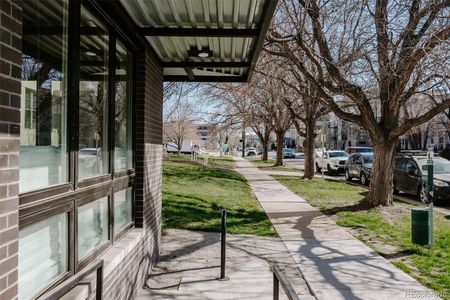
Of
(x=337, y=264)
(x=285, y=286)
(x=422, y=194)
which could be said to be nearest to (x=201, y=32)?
(x=285, y=286)

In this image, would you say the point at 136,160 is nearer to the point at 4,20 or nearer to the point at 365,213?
the point at 4,20

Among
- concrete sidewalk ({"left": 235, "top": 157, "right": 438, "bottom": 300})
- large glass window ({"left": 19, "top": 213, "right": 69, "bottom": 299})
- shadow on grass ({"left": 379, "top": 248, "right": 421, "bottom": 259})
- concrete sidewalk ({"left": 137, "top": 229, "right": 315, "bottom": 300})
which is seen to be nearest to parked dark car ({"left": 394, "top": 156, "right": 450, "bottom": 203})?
concrete sidewalk ({"left": 235, "top": 157, "right": 438, "bottom": 300})

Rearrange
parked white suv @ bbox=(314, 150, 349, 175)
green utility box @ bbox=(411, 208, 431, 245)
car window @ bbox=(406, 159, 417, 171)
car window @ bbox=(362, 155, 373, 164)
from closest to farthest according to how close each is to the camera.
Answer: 1. green utility box @ bbox=(411, 208, 431, 245)
2. car window @ bbox=(406, 159, 417, 171)
3. car window @ bbox=(362, 155, 373, 164)
4. parked white suv @ bbox=(314, 150, 349, 175)

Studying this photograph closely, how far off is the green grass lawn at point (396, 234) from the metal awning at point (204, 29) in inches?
158

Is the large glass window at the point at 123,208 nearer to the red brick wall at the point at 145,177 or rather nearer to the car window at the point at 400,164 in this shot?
the red brick wall at the point at 145,177

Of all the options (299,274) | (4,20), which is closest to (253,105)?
(299,274)

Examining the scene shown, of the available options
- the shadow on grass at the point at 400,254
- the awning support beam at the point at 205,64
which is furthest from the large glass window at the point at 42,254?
the shadow on grass at the point at 400,254

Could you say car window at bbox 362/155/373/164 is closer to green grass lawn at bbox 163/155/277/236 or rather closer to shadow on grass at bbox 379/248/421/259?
green grass lawn at bbox 163/155/277/236

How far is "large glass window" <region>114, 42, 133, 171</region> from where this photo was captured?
5.28 meters

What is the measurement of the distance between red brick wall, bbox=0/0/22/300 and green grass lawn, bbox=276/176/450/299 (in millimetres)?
5262

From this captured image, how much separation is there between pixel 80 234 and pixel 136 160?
2327 mm

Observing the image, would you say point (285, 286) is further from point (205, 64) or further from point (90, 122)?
point (205, 64)

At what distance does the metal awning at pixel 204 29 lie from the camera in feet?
15.9

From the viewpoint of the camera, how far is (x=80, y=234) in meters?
3.85
